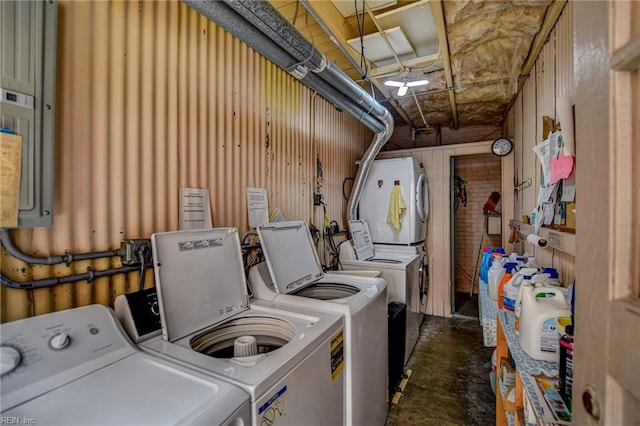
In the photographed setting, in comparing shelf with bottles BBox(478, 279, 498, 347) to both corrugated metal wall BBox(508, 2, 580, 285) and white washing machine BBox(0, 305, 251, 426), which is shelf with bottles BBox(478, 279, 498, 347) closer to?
corrugated metal wall BBox(508, 2, 580, 285)

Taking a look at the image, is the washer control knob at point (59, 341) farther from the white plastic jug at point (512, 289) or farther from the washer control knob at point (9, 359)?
the white plastic jug at point (512, 289)

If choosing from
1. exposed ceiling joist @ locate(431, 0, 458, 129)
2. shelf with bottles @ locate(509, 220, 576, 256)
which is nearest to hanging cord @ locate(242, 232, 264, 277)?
shelf with bottles @ locate(509, 220, 576, 256)

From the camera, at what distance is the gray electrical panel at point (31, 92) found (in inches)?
35.2

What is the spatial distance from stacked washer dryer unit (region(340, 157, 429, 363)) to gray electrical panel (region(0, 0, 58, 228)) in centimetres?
245

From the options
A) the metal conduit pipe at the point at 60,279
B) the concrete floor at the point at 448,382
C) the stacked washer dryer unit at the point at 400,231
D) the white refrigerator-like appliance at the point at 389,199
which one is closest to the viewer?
the metal conduit pipe at the point at 60,279

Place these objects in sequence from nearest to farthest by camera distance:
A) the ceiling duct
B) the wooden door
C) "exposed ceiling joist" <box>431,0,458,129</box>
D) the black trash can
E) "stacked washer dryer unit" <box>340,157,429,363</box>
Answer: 1. the wooden door
2. the ceiling duct
3. "exposed ceiling joist" <box>431,0,458,129</box>
4. the black trash can
5. "stacked washer dryer unit" <box>340,157,429,363</box>

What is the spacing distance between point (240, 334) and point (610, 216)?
4.87ft

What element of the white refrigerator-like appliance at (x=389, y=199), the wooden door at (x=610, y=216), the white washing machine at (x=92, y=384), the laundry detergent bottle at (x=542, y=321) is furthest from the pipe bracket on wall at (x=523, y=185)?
the white washing machine at (x=92, y=384)

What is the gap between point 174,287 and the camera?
1262 millimetres

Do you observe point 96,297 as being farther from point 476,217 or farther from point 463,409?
point 476,217

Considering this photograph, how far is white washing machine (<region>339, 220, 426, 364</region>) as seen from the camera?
2.78m

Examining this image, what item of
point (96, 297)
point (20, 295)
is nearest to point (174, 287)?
point (96, 297)

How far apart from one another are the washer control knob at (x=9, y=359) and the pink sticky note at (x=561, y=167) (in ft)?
7.16

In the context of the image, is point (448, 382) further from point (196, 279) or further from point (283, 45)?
point (283, 45)
